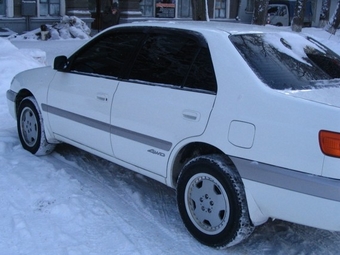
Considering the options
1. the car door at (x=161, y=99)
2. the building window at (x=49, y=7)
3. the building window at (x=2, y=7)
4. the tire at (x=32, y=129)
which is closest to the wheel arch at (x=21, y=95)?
the tire at (x=32, y=129)

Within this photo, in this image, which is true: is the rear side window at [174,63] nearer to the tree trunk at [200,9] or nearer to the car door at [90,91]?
the car door at [90,91]

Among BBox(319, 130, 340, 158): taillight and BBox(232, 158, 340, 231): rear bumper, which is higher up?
BBox(319, 130, 340, 158): taillight

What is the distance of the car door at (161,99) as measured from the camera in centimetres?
397

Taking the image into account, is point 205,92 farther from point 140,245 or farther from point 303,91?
point 140,245

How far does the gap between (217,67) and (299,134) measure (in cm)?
91

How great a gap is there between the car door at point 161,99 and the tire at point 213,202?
28 centimetres

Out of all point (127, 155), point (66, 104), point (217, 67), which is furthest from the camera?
point (66, 104)

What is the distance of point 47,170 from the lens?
535 centimetres

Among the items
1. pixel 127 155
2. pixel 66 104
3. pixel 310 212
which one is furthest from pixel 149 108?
pixel 310 212

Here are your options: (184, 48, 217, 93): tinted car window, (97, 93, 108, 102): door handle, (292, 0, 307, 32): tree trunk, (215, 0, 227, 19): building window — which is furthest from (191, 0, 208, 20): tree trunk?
(215, 0, 227, 19): building window

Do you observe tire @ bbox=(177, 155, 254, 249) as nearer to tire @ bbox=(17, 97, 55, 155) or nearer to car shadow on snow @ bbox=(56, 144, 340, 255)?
car shadow on snow @ bbox=(56, 144, 340, 255)

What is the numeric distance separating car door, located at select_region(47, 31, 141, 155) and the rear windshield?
120 cm

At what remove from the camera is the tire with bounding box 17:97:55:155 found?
5703 millimetres

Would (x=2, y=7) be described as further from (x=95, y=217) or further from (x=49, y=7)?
(x=95, y=217)
